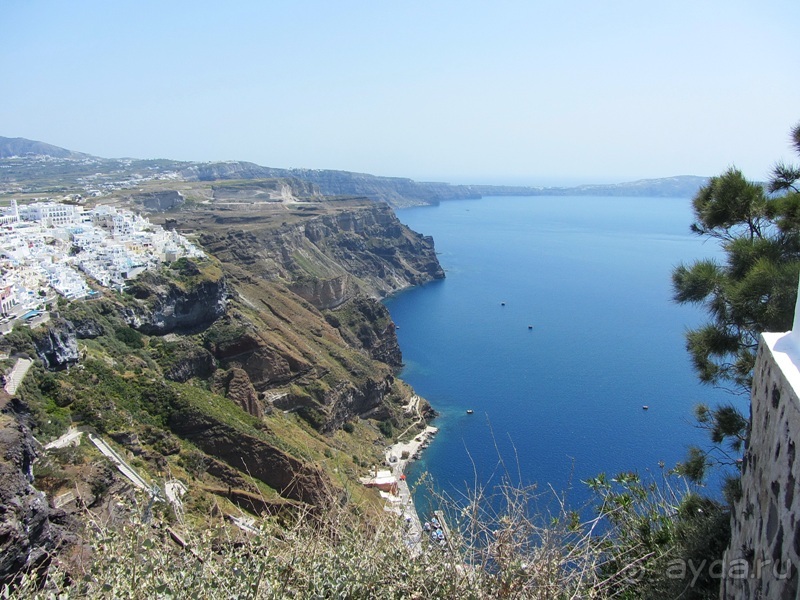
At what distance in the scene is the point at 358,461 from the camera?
2538cm

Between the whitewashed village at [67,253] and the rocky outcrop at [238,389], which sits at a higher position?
the whitewashed village at [67,253]

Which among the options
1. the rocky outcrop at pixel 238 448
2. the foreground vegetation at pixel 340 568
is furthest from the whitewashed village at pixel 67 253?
the foreground vegetation at pixel 340 568

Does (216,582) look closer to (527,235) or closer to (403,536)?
(403,536)

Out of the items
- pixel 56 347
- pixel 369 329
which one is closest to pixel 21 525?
pixel 56 347

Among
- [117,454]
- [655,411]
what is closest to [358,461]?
[117,454]

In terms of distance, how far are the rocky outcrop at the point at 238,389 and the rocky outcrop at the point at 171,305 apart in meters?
4.12

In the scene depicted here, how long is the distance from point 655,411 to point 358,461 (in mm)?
16884

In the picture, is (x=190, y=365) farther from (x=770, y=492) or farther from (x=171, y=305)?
(x=770, y=492)

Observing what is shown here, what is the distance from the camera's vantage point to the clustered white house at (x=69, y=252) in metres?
24.4

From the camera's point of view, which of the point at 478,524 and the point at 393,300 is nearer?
the point at 478,524

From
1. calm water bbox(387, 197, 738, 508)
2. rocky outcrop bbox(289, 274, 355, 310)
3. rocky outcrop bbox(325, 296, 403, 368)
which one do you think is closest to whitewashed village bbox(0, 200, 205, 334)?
rocky outcrop bbox(289, 274, 355, 310)

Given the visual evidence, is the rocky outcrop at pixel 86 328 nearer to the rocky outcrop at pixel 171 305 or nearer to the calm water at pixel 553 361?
the rocky outcrop at pixel 171 305

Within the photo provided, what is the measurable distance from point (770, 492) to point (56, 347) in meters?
21.3

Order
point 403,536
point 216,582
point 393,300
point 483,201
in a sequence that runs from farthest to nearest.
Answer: point 483,201
point 393,300
point 403,536
point 216,582
